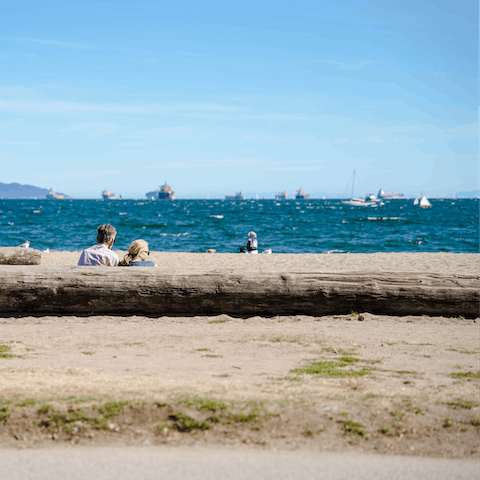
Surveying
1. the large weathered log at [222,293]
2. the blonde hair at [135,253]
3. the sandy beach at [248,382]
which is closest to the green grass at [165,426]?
the sandy beach at [248,382]

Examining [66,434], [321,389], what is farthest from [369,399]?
[66,434]

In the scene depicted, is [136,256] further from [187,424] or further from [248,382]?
[187,424]

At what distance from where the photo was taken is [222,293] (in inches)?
257

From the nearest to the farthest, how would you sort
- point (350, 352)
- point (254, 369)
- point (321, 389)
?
1. point (321, 389)
2. point (254, 369)
3. point (350, 352)

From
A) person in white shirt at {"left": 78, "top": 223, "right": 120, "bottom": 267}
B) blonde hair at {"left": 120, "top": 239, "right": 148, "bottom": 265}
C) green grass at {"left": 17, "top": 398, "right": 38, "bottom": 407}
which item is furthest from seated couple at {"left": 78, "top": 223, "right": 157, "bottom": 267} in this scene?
green grass at {"left": 17, "top": 398, "right": 38, "bottom": 407}

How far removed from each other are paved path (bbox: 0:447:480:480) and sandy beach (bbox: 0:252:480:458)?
0.36 ft

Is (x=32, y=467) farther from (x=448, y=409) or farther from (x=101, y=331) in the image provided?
(x=101, y=331)

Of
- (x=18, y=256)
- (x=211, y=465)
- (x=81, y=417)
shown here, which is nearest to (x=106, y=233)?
(x=81, y=417)

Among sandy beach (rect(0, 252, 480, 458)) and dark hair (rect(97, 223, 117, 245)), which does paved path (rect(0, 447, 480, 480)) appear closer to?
sandy beach (rect(0, 252, 480, 458))

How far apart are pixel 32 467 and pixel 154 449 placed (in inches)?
27.5

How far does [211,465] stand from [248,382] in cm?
116

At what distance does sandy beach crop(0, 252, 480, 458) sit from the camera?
3039mm

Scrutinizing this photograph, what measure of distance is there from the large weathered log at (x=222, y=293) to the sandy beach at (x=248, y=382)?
0.27 meters

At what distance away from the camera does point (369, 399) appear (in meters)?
3.43
